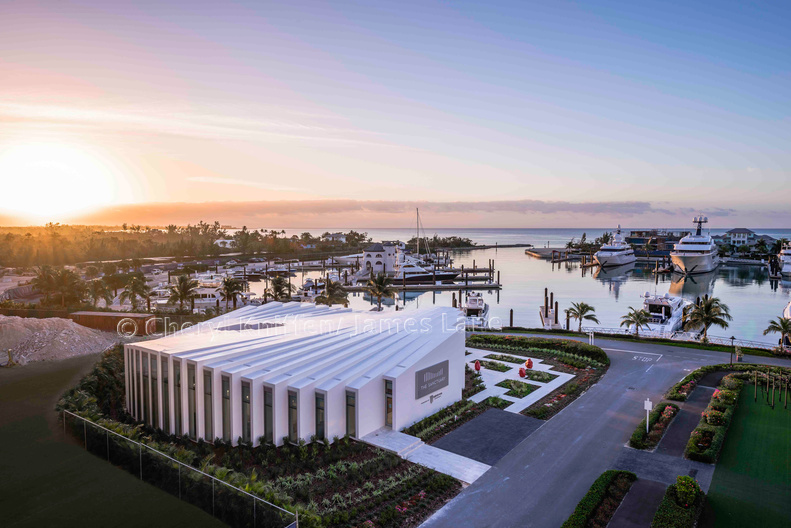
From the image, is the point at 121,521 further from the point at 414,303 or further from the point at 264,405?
the point at 414,303

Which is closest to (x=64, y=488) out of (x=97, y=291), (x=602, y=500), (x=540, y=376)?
(x=602, y=500)

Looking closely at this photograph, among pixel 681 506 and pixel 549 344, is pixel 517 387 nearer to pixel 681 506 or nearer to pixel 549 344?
pixel 549 344

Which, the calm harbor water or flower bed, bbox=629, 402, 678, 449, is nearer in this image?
flower bed, bbox=629, 402, 678, 449

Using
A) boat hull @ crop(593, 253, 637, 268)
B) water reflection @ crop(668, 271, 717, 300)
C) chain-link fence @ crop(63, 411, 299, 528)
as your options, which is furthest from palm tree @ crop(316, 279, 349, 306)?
boat hull @ crop(593, 253, 637, 268)

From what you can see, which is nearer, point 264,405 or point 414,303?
point 264,405

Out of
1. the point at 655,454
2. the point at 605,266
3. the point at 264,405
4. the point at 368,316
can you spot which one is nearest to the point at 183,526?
the point at 264,405

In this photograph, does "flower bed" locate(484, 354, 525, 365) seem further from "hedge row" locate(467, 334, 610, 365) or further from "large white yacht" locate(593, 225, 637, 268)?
"large white yacht" locate(593, 225, 637, 268)
